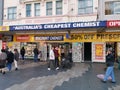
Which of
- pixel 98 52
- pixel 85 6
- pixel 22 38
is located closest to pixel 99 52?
pixel 98 52

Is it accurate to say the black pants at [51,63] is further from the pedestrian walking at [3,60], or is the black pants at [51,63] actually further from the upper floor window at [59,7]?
the upper floor window at [59,7]

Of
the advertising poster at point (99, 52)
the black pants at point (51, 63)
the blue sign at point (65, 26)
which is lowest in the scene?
the black pants at point (51, 63)

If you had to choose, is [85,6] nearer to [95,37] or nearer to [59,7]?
[59,7]

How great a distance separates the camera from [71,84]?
12.2 meters

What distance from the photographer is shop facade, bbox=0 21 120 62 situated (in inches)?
848

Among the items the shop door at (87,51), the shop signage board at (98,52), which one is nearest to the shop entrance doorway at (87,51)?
the shop door at (87,51)

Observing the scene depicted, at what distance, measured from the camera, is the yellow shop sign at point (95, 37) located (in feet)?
70.7

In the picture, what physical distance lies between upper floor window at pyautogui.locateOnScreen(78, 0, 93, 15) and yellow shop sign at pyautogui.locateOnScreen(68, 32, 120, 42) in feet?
11.9

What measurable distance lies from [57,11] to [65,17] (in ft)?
5.07

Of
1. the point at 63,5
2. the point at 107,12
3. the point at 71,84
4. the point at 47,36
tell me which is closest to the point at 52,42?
the point at 47,36

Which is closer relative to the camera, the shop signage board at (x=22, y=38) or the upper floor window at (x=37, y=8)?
the shop signage board at (x=22, y=38)

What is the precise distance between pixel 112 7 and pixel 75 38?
5.27m

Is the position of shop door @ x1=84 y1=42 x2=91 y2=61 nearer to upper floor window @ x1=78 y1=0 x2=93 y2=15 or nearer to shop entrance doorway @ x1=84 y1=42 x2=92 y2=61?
shop entrance doorway @ x1=84 y1=42 x2=92 y2=61

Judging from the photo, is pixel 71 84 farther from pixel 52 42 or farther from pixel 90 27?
pixel 52 42
